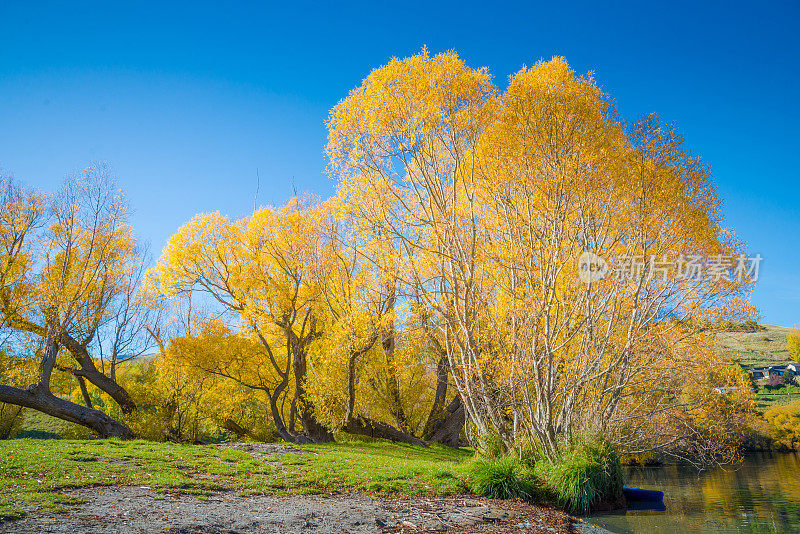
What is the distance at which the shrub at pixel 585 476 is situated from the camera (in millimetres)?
11375

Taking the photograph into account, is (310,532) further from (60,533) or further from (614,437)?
(614,437)

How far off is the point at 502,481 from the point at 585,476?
214 cm

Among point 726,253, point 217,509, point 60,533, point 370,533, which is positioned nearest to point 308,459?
point 217,509

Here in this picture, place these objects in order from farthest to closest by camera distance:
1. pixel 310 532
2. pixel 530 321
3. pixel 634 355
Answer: pixel 634 355, pixel 530 321, pixel 310 532

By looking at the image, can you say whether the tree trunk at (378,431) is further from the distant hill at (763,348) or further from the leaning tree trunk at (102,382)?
the distant hill at (763,348)

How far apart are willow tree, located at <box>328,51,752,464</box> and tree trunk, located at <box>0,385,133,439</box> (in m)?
16.2

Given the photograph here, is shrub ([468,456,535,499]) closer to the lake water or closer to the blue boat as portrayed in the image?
the lake water

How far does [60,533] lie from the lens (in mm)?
5891

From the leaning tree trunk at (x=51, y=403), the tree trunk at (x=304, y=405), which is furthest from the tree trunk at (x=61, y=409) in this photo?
the tree trunk at (x=304, y=405)

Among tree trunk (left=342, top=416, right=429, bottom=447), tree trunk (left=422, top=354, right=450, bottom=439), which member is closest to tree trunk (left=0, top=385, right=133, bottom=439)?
tree trunk (left=342, top=416, right=429, bottom=447)

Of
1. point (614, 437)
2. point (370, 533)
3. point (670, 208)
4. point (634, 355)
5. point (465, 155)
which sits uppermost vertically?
point (465, 155)

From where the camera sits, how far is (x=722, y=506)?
1440cm

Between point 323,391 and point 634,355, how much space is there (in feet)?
47.7
